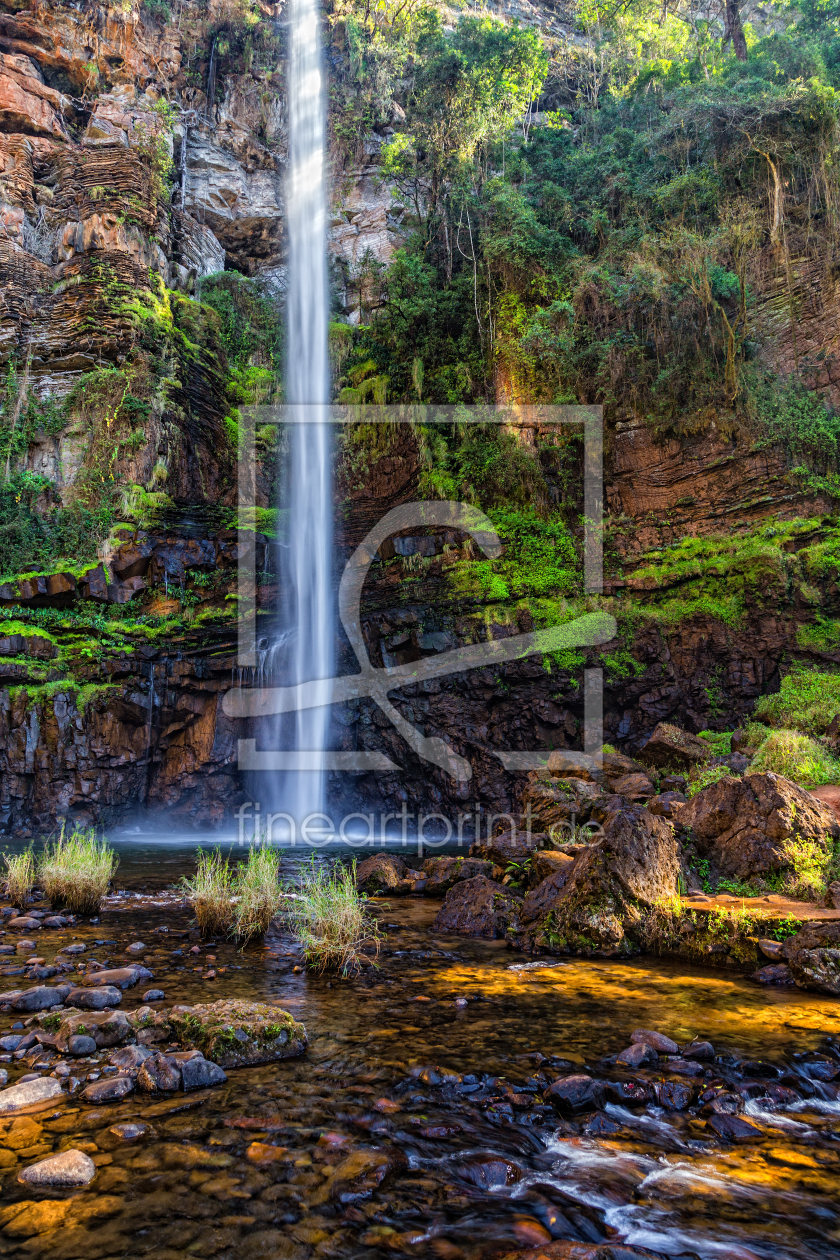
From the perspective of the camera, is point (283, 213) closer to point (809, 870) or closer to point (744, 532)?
point (744, 532)

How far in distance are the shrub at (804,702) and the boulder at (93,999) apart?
12578mm

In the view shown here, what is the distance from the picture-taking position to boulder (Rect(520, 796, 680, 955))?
6.98m

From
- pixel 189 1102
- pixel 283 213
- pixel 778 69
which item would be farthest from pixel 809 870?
pixel 283 213

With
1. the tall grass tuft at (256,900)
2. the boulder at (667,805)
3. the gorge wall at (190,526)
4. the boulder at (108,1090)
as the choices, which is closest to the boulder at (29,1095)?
the boulder at (108,1090)

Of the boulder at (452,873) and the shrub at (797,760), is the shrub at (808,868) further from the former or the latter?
the boulder at (452,873)

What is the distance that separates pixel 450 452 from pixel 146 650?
12093mm

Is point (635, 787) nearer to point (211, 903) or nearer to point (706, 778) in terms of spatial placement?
point (706, 778)

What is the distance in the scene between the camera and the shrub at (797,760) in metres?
10.7

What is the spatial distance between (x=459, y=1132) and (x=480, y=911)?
14.9ft

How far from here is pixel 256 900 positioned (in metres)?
7.33

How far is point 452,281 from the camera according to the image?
2539 centimetres

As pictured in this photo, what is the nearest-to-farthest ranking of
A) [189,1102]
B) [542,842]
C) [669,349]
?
1. [189,1102]
2. [542,842]
3. [669,349]

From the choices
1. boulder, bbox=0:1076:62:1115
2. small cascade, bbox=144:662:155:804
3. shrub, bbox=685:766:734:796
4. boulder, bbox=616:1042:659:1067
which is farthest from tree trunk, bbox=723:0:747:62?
boulder, bbox=0:1076:62:1115

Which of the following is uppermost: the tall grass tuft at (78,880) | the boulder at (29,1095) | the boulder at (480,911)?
the boulder at (29,1095)
